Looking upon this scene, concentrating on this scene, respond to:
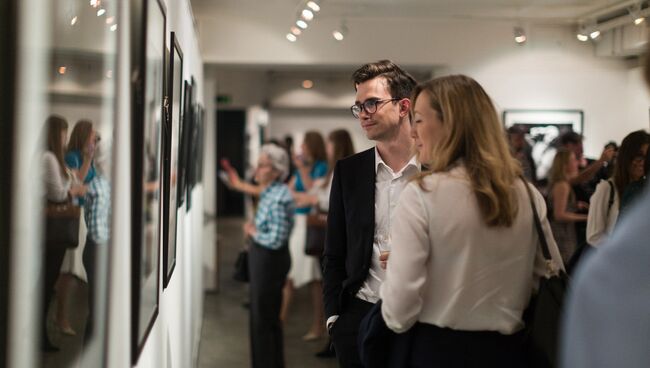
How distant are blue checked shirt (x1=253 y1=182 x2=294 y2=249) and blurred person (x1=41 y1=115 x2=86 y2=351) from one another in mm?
4570

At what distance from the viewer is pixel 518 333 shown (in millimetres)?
2217

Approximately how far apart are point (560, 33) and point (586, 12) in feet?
1.77

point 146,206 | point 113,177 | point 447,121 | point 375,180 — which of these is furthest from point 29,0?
point 375,180

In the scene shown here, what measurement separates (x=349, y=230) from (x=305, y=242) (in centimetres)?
500

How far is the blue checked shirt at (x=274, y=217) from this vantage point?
5699 millimetres

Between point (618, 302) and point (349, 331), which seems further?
point (349, 331)

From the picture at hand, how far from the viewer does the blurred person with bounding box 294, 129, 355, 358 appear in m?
7.05

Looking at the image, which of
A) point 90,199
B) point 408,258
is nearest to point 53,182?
point 90,199

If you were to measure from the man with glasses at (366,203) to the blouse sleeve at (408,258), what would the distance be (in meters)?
0.72

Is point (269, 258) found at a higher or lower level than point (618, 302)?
lower

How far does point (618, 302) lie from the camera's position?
104 cm

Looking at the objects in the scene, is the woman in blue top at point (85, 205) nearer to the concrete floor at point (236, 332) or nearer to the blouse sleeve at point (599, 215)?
the blouse sleeve at point (599, 215)

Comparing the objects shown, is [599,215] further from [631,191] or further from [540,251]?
[540,251]

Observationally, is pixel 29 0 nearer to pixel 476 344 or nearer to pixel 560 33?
pixel 476 344
